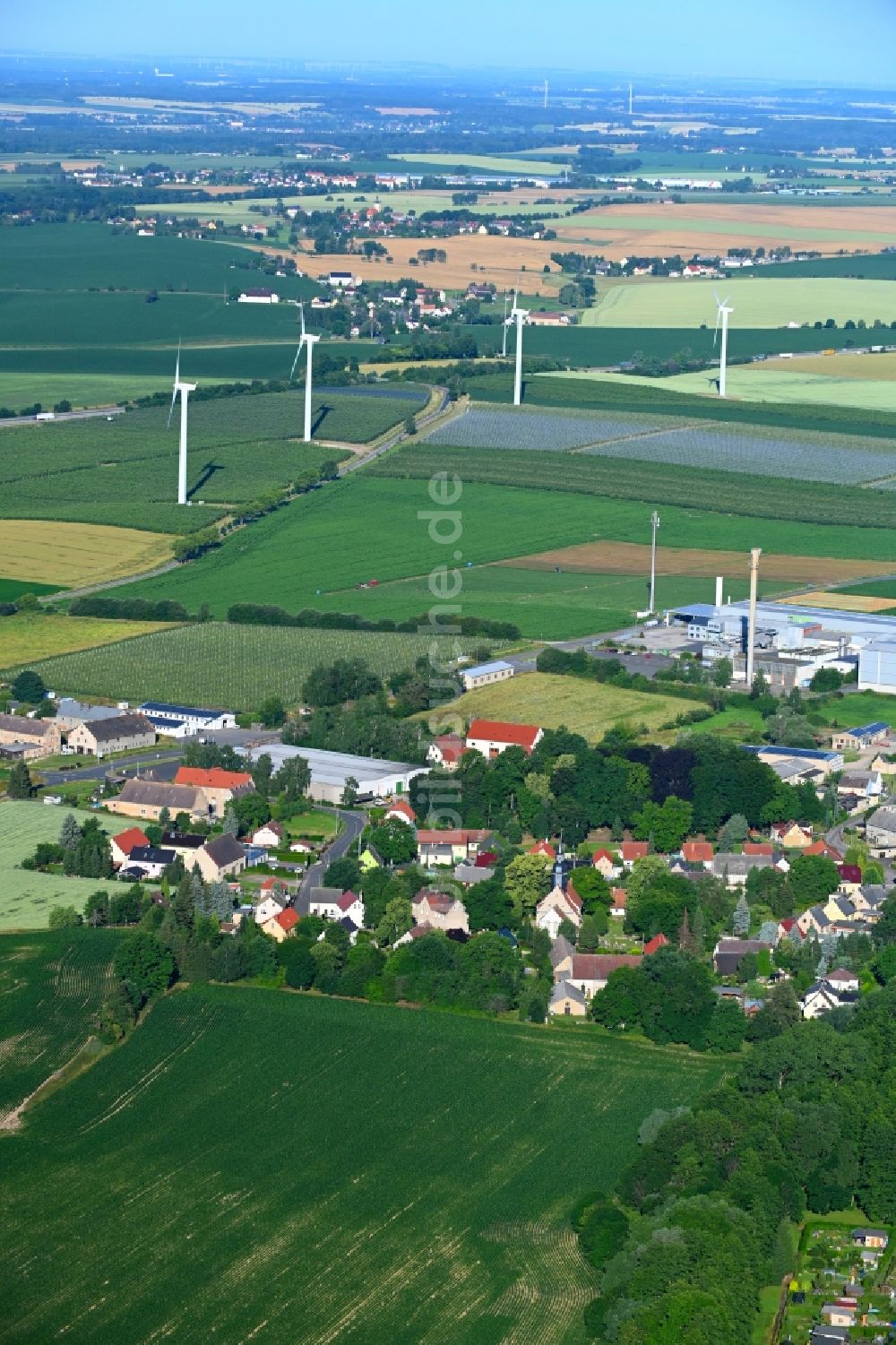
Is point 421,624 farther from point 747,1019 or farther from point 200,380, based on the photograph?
point 200,380

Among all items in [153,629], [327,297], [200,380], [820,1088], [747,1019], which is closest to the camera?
[820,1088]

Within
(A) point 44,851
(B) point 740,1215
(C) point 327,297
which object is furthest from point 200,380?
(B) point 740,1215

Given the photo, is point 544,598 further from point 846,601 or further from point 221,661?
point 221,661

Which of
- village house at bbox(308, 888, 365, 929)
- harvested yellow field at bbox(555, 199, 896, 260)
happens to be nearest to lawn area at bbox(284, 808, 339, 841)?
village house at bbox(308, 888, 365, 929)

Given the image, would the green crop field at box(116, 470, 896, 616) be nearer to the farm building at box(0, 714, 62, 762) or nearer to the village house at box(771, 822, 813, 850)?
the farm building at box(0, 714, 62, 762)

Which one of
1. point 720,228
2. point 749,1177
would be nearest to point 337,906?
point 749,1177

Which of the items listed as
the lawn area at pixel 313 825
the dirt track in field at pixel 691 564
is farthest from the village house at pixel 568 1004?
the dirt track in field at pixel 691 564
